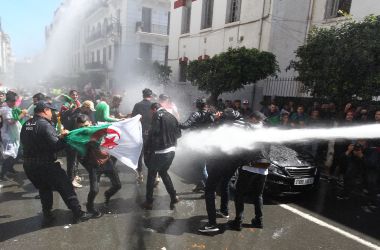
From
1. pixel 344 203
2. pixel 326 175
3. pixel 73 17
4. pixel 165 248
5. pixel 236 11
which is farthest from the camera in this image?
pixel 73 17

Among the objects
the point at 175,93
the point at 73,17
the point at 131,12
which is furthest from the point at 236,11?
the point at 73,17

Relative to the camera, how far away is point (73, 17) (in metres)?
50.0

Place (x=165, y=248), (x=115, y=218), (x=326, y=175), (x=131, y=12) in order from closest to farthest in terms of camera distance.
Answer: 1. (x=165, y=248)
2. (x=115, y=218)
3. (x=326, y=175)
4. (x=131, y=12)

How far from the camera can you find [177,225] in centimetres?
486

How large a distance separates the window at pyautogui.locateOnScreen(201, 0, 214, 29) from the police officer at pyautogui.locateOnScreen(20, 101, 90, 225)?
586 inches

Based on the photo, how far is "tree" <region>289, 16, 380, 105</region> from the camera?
7.14 m

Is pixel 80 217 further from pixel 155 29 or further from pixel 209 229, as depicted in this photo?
pixel 155 29

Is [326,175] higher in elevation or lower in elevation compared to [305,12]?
lower

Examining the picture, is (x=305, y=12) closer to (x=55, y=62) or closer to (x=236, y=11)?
(x=236, y=11)

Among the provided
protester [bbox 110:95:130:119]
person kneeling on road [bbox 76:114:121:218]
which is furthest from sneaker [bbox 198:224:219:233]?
protester [bbox 110:95:130:119]

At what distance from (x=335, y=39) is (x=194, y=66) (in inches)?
266

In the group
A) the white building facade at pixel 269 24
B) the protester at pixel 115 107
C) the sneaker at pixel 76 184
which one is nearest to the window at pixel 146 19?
the white building facade at pixel 269 24

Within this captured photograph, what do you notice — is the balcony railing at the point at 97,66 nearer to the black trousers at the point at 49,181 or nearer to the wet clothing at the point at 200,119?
the wet clothing at the point at 200,119

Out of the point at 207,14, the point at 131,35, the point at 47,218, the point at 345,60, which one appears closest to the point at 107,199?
the point at 47,218
